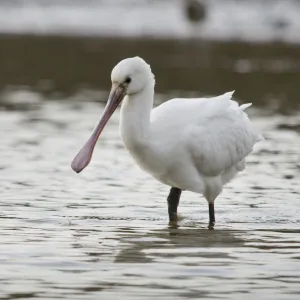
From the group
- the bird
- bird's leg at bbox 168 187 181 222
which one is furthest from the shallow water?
the bird

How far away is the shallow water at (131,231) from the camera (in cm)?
754

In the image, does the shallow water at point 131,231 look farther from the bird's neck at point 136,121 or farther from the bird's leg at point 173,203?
the bird's neck at point 136,121

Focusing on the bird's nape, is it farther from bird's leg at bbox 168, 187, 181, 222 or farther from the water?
the water

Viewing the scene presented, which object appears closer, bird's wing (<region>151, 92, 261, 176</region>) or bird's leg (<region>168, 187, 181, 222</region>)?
bird's wing (<region>151, 92, 261, 176</region>)

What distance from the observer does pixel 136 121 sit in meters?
9.41

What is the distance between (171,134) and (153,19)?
33.0 meters

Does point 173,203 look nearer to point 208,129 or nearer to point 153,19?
point 208,129

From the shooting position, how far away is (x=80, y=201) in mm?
10945

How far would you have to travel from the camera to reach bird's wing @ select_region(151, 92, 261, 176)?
9641 mm

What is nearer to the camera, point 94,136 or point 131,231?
point 131,231

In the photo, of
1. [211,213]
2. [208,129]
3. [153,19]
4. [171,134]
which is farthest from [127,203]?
[153,19]

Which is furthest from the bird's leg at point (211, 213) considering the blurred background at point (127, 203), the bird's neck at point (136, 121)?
the bird's neck at point (136, 121)

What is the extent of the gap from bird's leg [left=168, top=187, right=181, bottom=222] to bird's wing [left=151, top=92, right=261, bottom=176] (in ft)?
1.13

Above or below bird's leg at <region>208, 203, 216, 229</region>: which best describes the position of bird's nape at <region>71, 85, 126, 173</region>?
above
